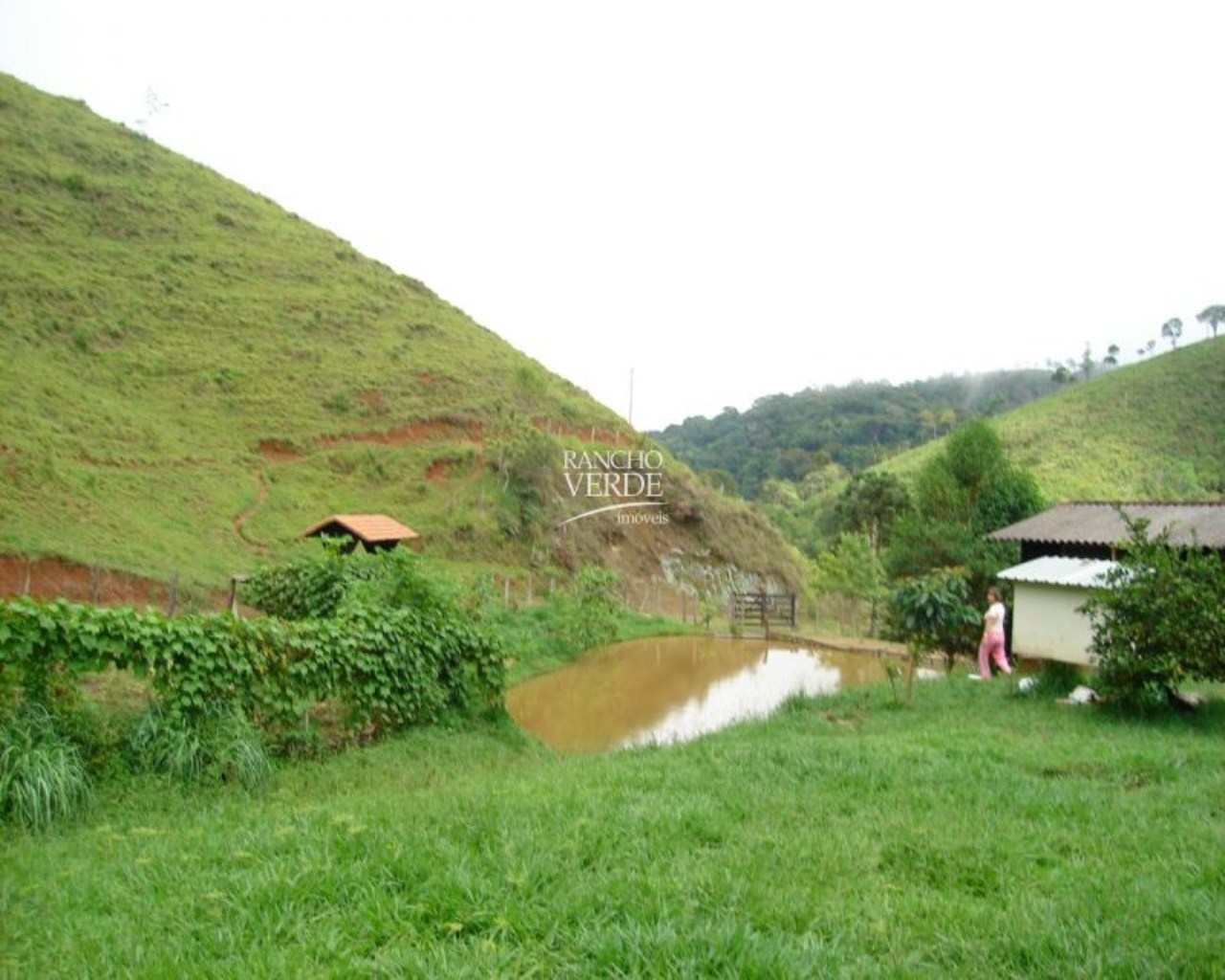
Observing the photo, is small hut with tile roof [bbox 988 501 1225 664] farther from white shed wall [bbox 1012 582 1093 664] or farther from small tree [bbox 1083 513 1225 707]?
small tree [bbox 1083 513 1225 707]

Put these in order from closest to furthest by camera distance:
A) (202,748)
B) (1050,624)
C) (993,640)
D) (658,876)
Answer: (658,876)
(202,748)
(993,640)
(1050,624)

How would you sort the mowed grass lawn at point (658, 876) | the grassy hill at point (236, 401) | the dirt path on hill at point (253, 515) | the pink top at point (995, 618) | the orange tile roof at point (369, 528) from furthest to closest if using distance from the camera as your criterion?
1. the dirt path on hill at point (253, 515)
2. the grassy hill at point (236, 401)
3. the orange tile roof at point (369, 528)
4. the pink top at point (995, 618)
5. the mowed grass lawn at point (658, 876)

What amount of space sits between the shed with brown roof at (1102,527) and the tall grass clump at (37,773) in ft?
41.7

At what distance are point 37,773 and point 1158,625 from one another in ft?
32.8

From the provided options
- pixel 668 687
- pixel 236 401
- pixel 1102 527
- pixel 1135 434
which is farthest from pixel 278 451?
pixel 1135 434

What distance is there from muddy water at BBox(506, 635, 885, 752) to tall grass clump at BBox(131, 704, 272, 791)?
4.05m

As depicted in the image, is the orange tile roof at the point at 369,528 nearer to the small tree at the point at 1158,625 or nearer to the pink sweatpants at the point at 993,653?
the pink sweatpants at the point at 993,653

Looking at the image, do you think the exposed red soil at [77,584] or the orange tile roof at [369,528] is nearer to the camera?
the exposed red soil at [77,584]

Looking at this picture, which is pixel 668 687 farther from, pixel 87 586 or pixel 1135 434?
pixel 1135 434

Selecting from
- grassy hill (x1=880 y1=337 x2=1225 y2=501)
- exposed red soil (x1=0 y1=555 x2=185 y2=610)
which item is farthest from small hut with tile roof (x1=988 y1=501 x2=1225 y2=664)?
grassy hill (x1=880 y1=337 x2=1225 y2=501)

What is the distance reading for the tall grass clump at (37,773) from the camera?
5.38 m

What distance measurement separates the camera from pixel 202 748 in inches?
264

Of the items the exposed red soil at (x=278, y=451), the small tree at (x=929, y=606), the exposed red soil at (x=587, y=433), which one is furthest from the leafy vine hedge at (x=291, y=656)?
the exposed red soil at (x=587, y=433)

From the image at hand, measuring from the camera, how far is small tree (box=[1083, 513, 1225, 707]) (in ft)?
28.1
